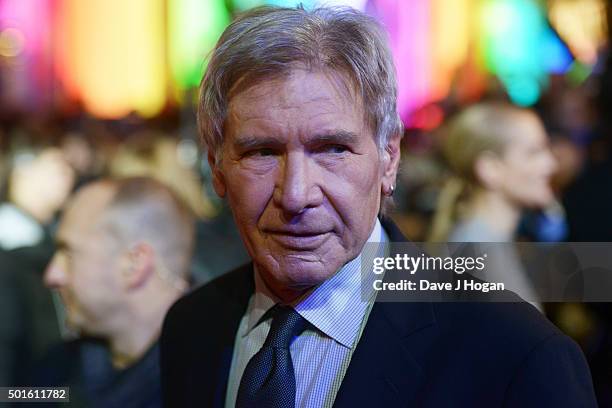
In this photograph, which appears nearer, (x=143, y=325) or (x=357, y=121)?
(x=357, y=121)

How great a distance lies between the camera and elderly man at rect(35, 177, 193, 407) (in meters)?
3.18

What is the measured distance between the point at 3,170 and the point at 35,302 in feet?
8.52

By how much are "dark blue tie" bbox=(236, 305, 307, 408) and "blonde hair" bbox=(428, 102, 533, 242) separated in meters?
1.94

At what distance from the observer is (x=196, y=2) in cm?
1502

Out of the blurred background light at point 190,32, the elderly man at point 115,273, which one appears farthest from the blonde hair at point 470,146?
the blurred background light at point 190,32

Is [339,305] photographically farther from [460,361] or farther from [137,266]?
[137,266]

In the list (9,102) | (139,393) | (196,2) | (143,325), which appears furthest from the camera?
(196,2)

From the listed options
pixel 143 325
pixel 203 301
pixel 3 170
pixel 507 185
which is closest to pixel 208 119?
pixel 203 301

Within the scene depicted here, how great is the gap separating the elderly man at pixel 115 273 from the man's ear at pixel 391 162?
139cm

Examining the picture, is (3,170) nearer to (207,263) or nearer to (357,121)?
(207,263)

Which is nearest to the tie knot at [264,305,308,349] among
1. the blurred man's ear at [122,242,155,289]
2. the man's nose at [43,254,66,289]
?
the blurred man's ear at [122,242,155,289]

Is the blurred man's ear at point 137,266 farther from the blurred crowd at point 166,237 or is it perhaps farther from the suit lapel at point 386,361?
the suit lapel at point 386,361

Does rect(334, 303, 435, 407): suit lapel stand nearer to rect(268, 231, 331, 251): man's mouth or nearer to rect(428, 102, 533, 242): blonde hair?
rect(268, 231, 331, 251): man's mouth

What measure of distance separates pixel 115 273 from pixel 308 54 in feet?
5.57
